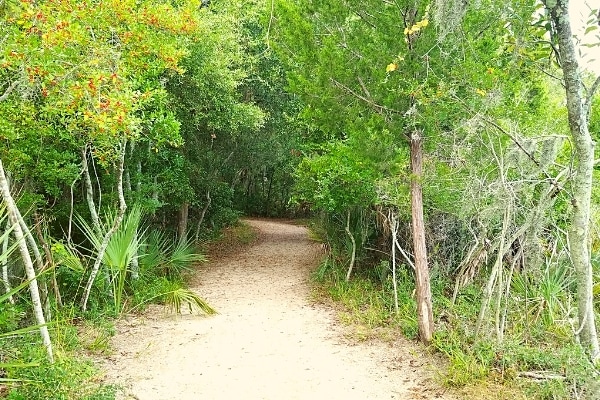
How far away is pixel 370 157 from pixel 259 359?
9.23ft

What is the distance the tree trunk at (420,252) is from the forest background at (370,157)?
0.09 feet

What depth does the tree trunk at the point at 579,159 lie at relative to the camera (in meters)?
3.34

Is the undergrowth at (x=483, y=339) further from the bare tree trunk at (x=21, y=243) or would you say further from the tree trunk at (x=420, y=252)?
the bare tree trunk at (x=21, y=243)

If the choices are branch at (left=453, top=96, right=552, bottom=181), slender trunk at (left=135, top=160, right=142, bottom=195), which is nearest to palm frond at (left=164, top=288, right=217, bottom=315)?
slender trunk at (left=135, top=160, right=142, bottom=195)

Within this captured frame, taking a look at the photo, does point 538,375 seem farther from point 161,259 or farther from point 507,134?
point 161,259

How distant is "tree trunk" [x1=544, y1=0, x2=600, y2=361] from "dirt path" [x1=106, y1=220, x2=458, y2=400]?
1.52 metres

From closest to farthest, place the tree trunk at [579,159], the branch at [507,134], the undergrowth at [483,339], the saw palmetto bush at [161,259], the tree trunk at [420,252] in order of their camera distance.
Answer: the tree trunk at [579,159]
the branch at [507,134]
the undergrowth at [483,339]
the tree trunk at [420,252]
the saw palmetto bush at [161,259]

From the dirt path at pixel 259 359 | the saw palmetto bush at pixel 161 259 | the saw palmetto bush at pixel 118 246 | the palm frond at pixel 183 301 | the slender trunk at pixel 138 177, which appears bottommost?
the dirt path at pixel 259 359

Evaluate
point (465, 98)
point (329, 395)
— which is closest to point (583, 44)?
point (465, 98)

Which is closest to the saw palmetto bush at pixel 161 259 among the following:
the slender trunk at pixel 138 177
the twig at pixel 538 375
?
the slender trunk at pixel 138 177

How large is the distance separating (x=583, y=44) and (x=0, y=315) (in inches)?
210

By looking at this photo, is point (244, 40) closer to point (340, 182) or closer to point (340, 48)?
point (340, 182)

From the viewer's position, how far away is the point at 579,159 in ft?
11.9

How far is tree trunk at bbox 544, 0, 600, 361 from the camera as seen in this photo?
131 inches
